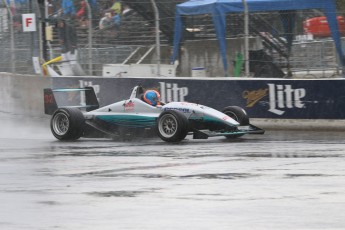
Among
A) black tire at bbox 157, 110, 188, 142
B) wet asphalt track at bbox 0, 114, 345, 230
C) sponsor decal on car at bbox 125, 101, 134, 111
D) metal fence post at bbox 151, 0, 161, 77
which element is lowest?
wet asphalt track at bbox 0, 114, 345, 230

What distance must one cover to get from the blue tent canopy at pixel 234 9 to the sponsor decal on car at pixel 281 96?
1.32m

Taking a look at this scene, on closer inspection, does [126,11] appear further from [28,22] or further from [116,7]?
[28,22]

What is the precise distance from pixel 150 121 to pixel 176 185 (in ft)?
20.7

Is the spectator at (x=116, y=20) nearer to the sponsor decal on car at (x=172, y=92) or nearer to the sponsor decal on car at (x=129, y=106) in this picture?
Result: the sponsor decal on car at (x=172, y=92)

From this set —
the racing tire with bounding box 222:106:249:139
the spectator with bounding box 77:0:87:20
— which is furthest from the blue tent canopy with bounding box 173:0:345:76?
the racing tire with bounding box 222:106:249:139

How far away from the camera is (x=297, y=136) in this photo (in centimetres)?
1580

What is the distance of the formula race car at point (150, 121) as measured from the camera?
1482 cm

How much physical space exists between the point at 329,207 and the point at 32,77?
54.0 feet

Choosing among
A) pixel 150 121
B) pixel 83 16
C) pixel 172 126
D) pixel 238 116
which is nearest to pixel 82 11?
pixel 83 16

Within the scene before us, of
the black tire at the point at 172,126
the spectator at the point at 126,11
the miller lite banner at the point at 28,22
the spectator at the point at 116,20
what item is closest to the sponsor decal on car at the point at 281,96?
the black tire at the point at 172,126

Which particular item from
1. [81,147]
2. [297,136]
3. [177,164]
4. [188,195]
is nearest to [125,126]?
[81,147]

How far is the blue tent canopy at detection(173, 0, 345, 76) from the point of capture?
18.6m

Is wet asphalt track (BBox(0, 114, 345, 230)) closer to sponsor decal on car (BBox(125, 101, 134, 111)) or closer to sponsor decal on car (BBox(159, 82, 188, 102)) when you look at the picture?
sponsor decal on car (BBox(125, 101, 134, 111))

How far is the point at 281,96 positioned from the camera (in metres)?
17.6
